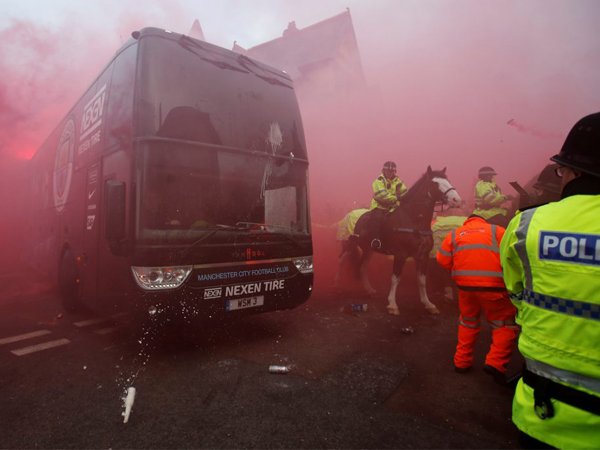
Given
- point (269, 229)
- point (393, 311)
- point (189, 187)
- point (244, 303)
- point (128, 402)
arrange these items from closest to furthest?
point (128, 402), point (189, 187), point (244, 303), point (269, 229), point (393, 311)

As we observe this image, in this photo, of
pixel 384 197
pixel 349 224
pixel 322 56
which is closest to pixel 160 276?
pixel 384 197

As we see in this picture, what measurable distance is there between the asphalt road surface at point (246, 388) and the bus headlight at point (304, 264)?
92 cm

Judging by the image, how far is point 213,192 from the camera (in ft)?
12.7

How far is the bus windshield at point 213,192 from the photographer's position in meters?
3.52

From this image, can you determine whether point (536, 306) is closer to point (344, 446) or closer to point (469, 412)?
point (344, 446)

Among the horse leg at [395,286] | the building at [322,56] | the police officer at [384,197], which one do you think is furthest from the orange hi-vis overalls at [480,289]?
the building at [322,56]

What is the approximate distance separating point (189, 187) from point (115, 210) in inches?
30.0

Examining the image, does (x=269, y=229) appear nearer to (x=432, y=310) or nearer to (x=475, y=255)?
(x=475, y=255)

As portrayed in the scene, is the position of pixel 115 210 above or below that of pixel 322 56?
below

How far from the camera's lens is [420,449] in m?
2.38

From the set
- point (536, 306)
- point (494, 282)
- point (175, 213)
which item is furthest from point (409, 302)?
point (536, 306)

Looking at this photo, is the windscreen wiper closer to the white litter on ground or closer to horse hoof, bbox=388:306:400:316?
the white litter on ground

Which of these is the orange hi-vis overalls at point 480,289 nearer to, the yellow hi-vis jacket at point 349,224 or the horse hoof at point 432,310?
the horse hoof at point 432,310

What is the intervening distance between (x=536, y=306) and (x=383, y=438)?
172 cm
